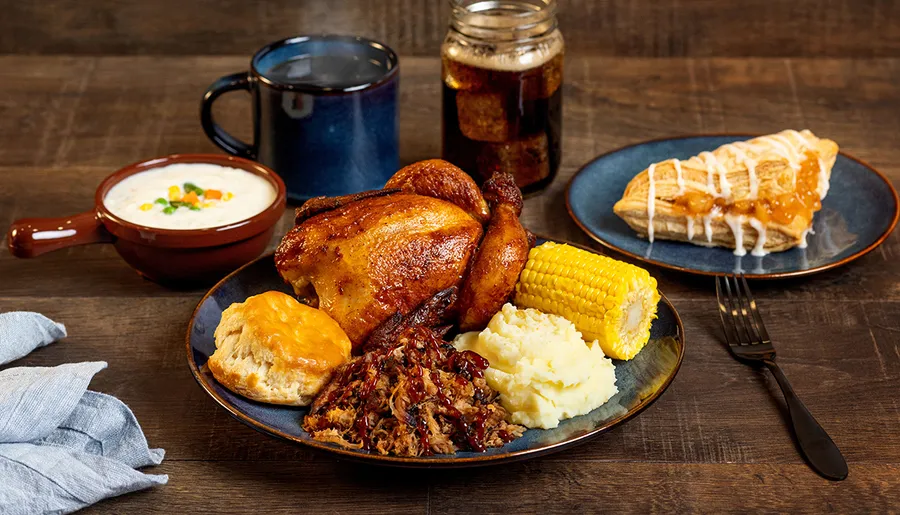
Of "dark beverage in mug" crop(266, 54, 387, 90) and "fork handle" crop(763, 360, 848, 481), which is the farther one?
"dark beverage in mug" crop(266, 54, 387, 90)

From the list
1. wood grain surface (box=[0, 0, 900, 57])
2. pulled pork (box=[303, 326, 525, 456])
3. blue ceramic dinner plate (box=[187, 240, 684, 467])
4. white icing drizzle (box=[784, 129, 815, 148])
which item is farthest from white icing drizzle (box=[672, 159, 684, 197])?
wood grain surface (box=[0, 0, 900, 57])

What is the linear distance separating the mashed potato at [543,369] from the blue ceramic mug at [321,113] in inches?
37.5

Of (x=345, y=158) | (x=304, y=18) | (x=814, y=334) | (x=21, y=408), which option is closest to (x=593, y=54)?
(x=304, y=18)

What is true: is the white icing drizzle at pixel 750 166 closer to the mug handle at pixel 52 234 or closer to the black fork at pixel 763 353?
the black fork at pixel 763 353

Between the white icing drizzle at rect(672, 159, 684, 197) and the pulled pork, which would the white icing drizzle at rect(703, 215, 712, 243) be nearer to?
the white icing drizzle at rect(672, 159, 684, 197)

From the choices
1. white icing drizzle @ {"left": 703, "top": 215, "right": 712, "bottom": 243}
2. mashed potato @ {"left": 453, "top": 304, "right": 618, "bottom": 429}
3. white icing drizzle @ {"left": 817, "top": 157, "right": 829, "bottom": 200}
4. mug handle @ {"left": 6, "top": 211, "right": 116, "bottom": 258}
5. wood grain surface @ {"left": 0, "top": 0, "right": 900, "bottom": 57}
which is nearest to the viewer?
mashed potato @ {"left": 453, "top": 304, "right": 618, "bottom": 429}

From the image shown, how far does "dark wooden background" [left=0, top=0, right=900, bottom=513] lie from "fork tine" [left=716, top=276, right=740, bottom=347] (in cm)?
3

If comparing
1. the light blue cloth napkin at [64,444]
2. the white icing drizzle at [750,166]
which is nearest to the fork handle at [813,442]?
the white icing drizzle at [750,166]

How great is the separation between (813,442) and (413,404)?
0.77 meters

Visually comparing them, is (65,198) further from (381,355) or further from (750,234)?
(750,234)

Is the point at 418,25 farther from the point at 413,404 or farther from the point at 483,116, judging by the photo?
the point at 413,404

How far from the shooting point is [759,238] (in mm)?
2650

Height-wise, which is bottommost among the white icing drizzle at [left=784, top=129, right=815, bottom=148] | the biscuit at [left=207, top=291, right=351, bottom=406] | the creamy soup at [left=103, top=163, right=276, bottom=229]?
the white icing drizzle at [left=784, top=129, right=815, bottom=148]

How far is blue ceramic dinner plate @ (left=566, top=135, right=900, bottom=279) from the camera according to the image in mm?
2598
